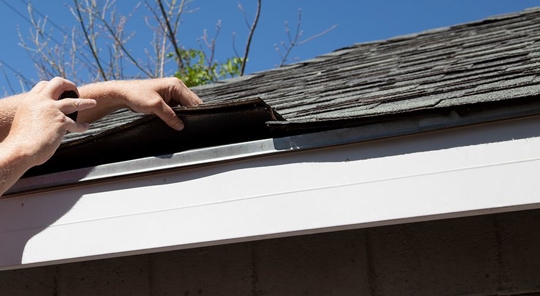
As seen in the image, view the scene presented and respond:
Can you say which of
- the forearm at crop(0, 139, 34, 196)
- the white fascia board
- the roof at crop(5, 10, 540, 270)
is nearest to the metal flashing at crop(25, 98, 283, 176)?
the roof at crop(5, 10, 540, 270)

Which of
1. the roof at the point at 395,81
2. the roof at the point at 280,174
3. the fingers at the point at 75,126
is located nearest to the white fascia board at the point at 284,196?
the roof at the point at 280,174

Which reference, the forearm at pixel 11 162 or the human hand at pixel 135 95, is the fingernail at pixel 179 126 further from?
the forearm at pixel 11 162

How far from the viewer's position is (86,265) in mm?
3426

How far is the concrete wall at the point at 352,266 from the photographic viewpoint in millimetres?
2730

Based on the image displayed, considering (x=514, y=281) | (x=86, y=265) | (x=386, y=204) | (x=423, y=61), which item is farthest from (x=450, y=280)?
(x=423, y=61)

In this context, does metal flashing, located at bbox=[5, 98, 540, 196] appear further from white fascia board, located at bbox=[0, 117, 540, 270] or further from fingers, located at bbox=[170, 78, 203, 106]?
fingers, located at bbox=[170, 78, 203, 106]

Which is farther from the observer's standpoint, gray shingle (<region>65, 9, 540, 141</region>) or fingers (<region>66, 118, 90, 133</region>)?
gray shingle (<region>65, 9, 540, 141</region>)

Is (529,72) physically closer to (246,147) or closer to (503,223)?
A: (503,223)

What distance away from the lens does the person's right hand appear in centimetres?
250

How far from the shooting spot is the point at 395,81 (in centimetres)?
381

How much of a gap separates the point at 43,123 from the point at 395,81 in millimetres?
1849

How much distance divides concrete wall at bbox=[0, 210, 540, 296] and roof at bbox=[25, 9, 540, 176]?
1.60ft

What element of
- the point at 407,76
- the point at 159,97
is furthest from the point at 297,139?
the point at 407,76

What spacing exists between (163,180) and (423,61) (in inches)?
93.3
